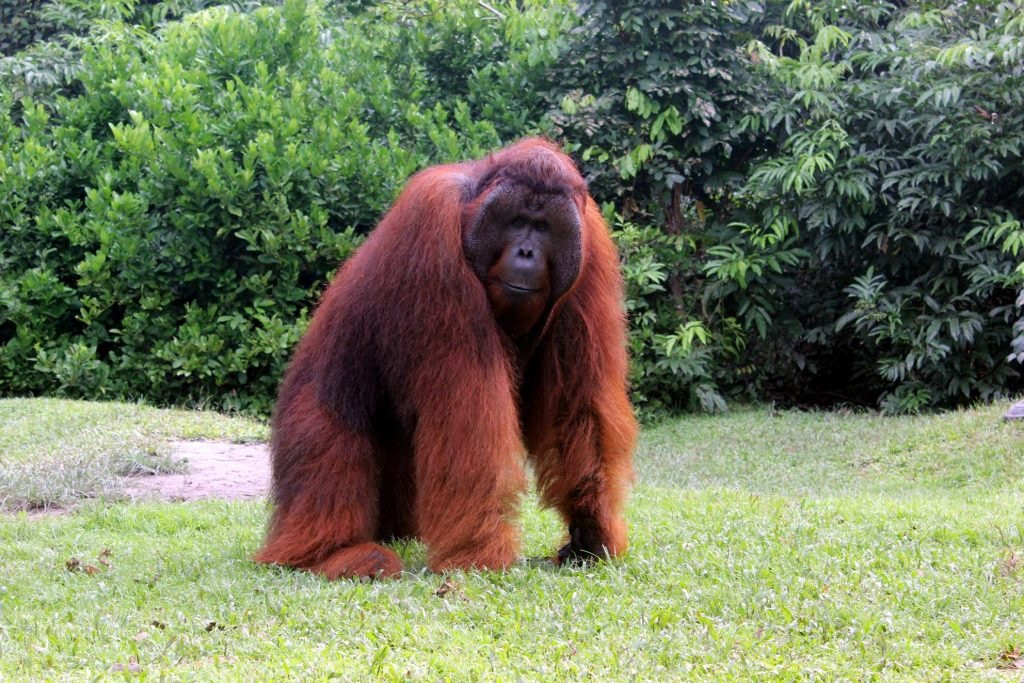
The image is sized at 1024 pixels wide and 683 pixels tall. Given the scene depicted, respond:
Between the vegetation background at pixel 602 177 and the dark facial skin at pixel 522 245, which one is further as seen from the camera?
the vegetation background at pixel 602 177

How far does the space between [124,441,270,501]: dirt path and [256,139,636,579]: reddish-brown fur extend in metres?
1.70

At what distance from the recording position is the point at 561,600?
3.32 metres

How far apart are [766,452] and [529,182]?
4418 mm

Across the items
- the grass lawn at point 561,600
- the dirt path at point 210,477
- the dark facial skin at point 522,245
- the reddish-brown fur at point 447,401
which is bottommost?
the dirt path at point 210,477

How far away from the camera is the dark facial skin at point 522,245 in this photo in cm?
359

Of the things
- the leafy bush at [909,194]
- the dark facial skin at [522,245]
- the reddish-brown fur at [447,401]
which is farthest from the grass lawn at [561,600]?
the leafy bush at [909,194]

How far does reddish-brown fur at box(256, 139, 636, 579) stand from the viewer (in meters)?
3.55

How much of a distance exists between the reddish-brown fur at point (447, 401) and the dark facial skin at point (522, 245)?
0.06m

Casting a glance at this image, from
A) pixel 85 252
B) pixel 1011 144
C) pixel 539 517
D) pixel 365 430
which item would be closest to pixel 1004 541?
pixel 539 517

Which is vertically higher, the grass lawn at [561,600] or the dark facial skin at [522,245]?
the dark facial skin at [522,245]

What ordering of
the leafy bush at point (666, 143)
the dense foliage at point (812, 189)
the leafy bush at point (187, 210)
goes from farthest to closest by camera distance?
the leafy bush at point (666, 143) → the dense foliage at point (812, 189) → the leafy bush at point (187, 210)

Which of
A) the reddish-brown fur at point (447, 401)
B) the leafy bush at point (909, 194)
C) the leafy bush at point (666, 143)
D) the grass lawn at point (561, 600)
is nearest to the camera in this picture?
the grass lawn at point (561, 600)

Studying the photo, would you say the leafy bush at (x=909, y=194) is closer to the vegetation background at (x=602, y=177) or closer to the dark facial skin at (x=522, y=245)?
the vegetation background at (x=602, y=177)

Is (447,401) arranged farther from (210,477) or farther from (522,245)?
(210,477)
